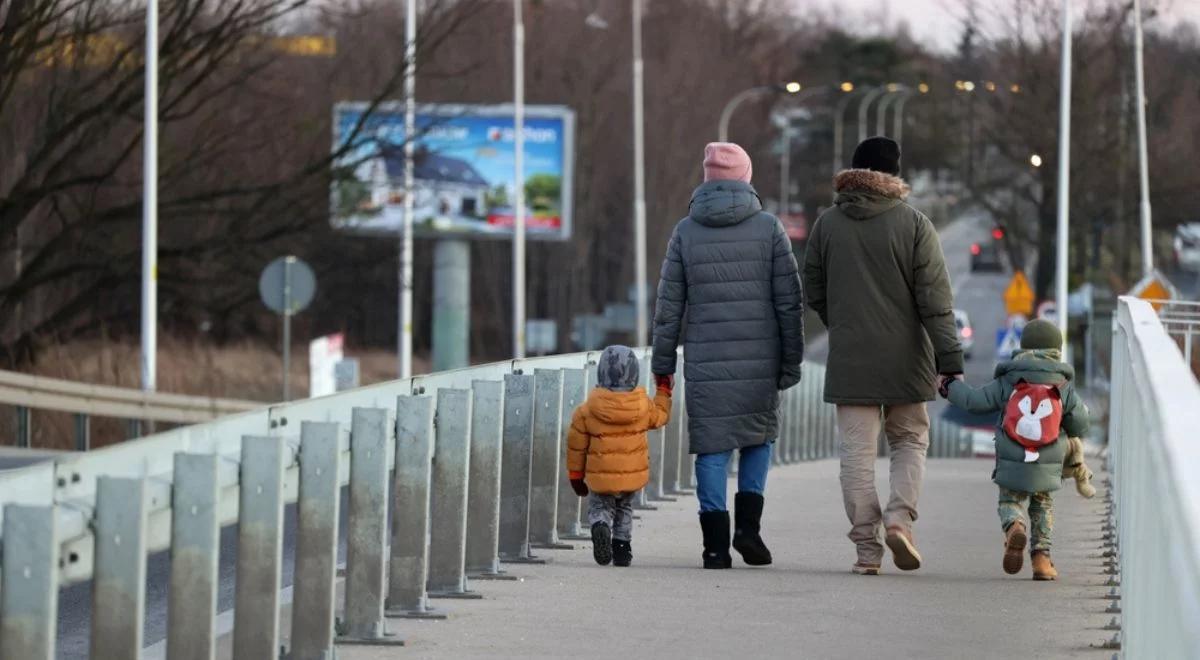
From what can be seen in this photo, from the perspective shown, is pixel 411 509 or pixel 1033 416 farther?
pixel 1033 416

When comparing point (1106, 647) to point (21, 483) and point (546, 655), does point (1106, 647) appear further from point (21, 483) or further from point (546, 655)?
point (21, 483)

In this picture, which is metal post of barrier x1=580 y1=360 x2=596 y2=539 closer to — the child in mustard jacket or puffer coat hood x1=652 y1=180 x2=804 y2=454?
the child in mustard jacket

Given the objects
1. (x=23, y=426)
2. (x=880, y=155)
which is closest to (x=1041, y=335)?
(x=880, y=155)

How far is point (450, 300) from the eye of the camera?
59281mm

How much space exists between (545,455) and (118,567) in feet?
15.4

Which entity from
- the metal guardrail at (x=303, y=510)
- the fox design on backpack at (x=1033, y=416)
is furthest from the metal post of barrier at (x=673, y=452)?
the fox design on backpack at (x=1033, y=416)

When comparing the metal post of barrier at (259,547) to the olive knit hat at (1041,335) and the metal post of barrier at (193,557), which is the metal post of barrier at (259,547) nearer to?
the metal post of barrier at (193,557)

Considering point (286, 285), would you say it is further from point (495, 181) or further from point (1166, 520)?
point (1166, 520)

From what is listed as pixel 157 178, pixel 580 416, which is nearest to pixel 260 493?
pixel 580 416

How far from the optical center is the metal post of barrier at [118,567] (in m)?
5.93

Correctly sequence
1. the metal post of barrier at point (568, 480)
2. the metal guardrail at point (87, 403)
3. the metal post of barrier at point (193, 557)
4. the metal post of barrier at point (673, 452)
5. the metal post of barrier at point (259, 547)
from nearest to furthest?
the metal post of barrier at point (193, 557), the metal post of barrier at point (259, 547), the metal post of barrier at point (568, 480), the metal post of barrier at point (673, 452), the metal guardrail at point (87, 403)

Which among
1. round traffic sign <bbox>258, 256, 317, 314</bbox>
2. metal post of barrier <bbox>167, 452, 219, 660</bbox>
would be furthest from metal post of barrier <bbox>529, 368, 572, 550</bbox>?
round traffic sign <bbox>258, 256, 317, 314</bbox>

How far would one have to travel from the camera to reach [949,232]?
145 metres

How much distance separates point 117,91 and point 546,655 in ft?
70.3
